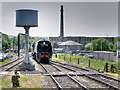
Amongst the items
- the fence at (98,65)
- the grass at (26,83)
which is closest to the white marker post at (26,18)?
the grass at (26,83)

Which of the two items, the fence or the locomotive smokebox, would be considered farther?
the fence

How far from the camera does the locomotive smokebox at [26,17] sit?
54.9 feet

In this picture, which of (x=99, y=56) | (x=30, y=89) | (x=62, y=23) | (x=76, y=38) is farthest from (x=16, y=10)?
(x=76, y=38)

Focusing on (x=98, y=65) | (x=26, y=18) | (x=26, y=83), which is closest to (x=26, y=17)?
(x=26, y=18)

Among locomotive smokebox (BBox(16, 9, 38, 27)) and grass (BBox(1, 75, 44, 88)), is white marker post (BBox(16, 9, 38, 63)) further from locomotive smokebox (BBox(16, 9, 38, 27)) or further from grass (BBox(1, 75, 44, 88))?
grass (BBox(1, 75, 44, 88))

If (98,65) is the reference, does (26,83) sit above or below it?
above

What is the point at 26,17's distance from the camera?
16.8 m

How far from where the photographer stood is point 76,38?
350ft

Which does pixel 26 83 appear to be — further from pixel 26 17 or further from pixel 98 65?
pixel 98 65

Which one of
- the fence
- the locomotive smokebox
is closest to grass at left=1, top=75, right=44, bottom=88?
the locomotive smokebox

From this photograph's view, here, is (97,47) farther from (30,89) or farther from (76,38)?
(30,89)

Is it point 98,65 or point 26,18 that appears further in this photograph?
point 98,65

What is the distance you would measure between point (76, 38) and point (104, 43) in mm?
26224

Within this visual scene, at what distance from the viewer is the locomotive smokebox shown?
54.9ft
